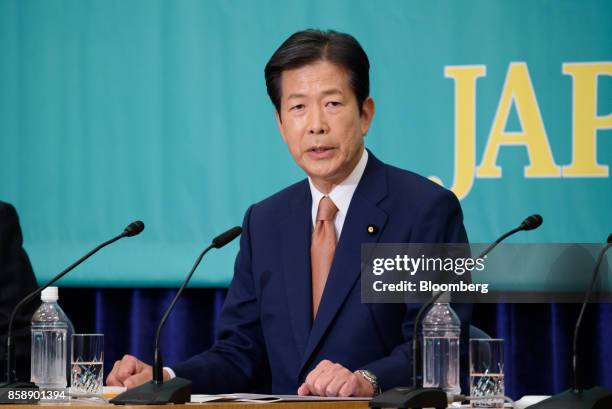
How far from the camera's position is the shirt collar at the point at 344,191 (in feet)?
10.2

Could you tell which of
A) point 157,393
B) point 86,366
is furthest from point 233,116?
point 157,393

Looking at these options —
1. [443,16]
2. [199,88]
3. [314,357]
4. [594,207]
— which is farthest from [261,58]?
[314,357]

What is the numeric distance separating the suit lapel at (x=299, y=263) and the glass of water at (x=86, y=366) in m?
0.61

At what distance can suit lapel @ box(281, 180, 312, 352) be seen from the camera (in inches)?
118

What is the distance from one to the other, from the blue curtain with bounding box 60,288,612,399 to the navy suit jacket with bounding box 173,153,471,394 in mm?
1406

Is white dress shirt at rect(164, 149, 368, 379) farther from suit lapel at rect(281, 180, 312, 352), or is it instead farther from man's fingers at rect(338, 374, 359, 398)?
man's fingers at rect(338, 374, 359, 398)

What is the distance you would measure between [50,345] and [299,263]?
0.71 metres

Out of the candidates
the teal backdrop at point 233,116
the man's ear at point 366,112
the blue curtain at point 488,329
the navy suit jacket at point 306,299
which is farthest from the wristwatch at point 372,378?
the blue curtain at point 488,329

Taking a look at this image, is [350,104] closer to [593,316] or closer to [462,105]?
[462,105]

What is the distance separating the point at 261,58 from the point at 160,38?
0.44 meters

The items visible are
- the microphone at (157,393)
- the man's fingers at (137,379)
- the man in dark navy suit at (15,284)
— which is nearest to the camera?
A: the microphone at (157,393)

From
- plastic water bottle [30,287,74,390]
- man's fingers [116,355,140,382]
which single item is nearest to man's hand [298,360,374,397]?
man's fingers [116,355,140,382]

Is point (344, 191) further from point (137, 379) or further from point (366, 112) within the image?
point (137, 379)

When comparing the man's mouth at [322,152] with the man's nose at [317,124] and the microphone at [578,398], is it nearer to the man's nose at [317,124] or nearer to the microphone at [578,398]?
the man's nose at [317,124]
